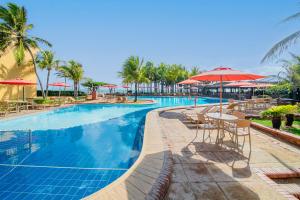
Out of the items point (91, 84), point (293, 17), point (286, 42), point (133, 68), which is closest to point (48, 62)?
point (133, 68)

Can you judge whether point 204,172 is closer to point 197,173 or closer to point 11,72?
point 197,173

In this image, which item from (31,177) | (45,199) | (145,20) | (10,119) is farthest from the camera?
(145,20)

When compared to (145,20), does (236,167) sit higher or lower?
lower

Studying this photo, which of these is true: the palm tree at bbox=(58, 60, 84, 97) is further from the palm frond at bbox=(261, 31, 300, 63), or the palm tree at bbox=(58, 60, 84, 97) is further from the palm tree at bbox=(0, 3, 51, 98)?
the palm frond at bbox=(261, 31, 300, 63)

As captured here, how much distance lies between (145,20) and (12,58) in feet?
59.6

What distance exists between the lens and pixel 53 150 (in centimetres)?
656

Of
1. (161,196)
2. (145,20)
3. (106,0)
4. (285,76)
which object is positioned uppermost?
(145,20)

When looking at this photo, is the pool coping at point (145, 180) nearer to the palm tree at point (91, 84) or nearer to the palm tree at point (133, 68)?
the palm tree at point (133, 68)

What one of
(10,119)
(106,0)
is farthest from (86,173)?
(106,0)

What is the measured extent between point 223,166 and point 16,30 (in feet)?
64.4

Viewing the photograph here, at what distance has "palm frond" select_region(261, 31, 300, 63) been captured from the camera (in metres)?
9.13

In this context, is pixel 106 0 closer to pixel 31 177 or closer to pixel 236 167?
pixel 31 177

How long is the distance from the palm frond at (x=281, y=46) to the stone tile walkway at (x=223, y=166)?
17.9 ft

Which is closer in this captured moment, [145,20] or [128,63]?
[128,63]
